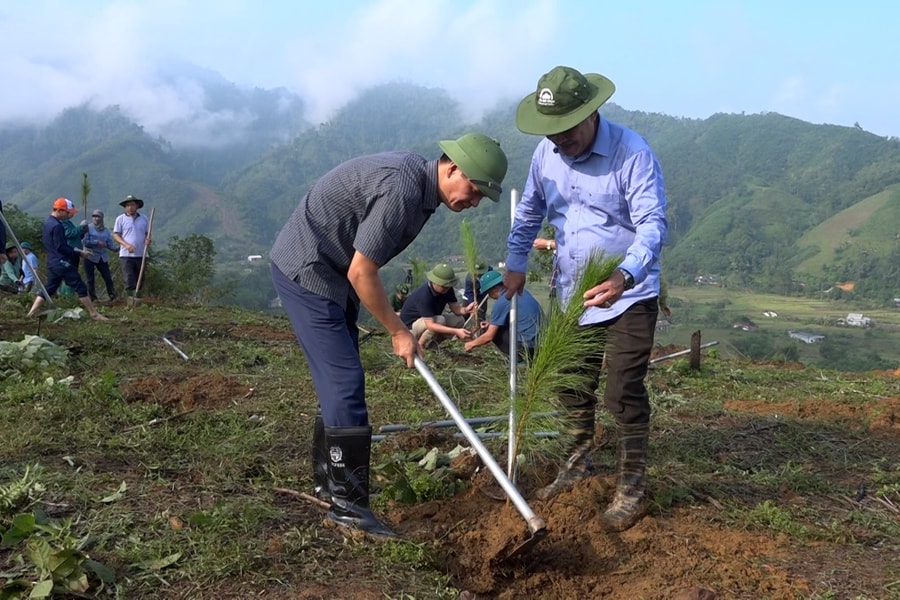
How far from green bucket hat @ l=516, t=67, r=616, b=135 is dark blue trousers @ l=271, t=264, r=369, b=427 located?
43.9 inches

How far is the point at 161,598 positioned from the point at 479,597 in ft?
3.61

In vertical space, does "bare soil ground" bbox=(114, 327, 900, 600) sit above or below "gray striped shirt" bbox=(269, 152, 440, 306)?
below

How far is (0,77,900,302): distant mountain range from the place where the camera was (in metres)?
58.9

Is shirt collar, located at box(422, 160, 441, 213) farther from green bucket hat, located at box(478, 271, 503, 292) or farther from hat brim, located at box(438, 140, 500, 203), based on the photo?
green bucket hat, located at box(478, 271, 503, 292)

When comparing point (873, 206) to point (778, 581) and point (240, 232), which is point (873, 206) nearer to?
point (240, 232)

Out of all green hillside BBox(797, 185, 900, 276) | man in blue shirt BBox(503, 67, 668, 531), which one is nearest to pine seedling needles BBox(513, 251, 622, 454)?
man in blue shirt BBox(503, 67, 668, 531)

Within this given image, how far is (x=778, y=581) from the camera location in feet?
8.83

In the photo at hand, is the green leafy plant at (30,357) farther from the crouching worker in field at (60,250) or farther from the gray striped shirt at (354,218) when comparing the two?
the gray striped shirt at (354,218)

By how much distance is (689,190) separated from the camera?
294 feet

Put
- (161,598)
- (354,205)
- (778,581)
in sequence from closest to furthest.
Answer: (161,598) → (778,581) → (354,205)

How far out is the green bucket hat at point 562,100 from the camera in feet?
9.89

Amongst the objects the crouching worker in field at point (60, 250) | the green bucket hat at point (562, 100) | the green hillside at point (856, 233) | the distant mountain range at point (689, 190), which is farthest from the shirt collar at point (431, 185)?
the green hillside at point (856, 233)

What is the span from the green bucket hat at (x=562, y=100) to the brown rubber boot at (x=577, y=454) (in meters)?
1.36

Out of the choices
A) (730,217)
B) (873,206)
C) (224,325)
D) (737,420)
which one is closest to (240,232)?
(730,217)
